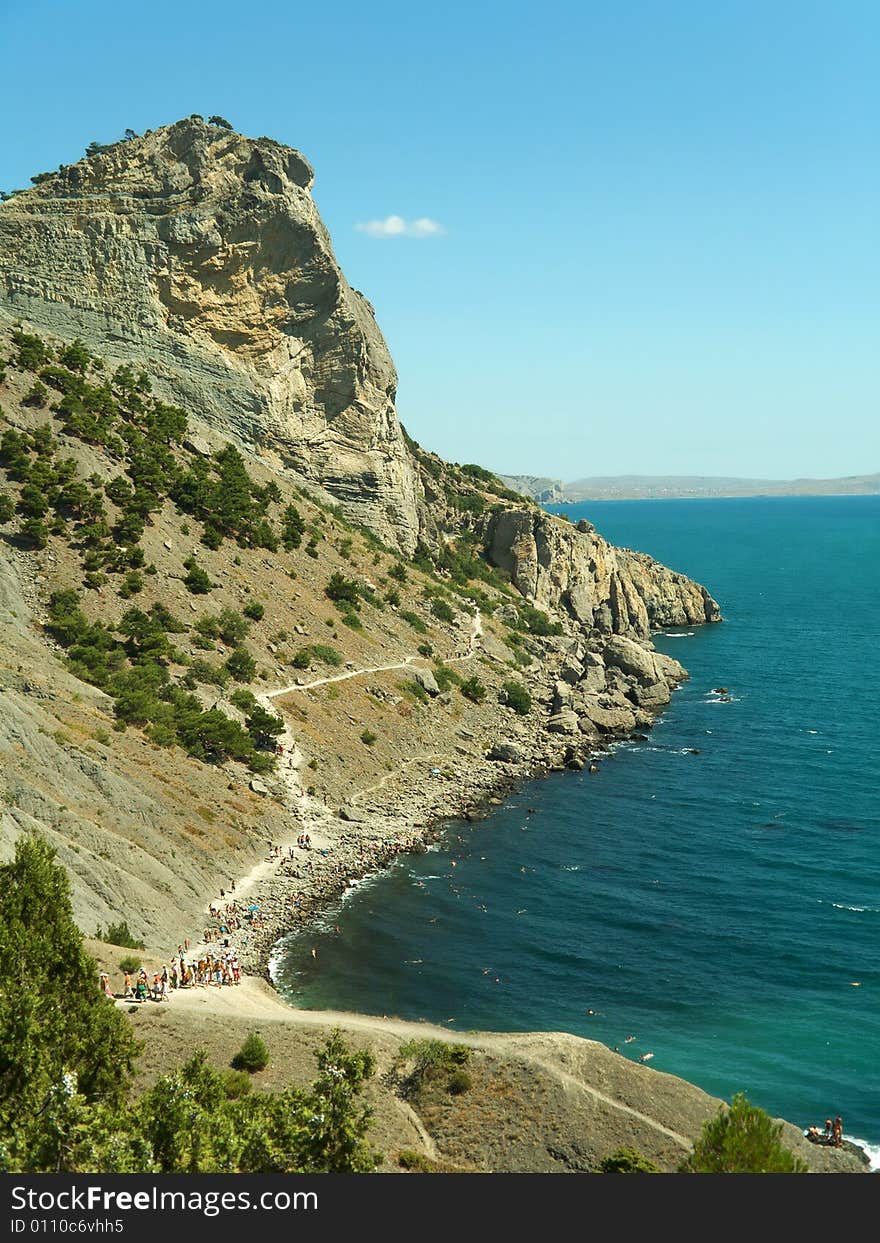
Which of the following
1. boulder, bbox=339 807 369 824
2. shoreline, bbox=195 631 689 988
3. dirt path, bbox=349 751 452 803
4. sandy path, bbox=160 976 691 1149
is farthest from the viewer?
dirt path, bbox=349 751 452 803

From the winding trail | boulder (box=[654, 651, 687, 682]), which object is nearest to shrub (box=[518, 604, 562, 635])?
the winding trail

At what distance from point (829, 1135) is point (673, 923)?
55.4 feet

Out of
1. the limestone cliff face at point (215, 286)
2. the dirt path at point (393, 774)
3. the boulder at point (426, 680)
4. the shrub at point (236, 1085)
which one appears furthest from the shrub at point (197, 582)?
the shrub at point (236, 1085)

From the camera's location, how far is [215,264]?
9169 centimetres

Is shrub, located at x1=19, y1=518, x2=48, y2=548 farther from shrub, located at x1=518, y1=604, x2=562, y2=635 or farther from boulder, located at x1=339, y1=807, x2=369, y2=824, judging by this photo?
shrub, located at x1=518, y1=604, x2=562, y2=635

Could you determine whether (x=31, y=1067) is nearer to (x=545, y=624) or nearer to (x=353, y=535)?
(x=353, y=535)

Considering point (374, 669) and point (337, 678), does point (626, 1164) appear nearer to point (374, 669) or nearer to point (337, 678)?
point (337, 678)

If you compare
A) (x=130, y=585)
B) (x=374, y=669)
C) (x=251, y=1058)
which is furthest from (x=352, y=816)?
(x=251, y=1058)

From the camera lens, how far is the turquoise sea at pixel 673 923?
1511 inches

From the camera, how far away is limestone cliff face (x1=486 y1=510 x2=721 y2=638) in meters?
114

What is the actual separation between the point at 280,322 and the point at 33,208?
24977 millimetres

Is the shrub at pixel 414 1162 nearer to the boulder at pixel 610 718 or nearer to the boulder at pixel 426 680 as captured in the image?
the boulder at pixel 426 680

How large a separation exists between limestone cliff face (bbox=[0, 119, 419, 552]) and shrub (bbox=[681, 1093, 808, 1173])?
81150 mm

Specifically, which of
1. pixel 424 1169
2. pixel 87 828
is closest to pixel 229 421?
pixel 87 828
